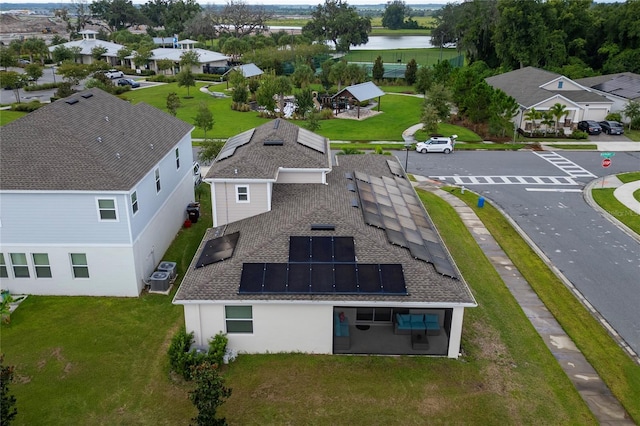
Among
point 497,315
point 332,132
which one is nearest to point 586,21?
point 332,132

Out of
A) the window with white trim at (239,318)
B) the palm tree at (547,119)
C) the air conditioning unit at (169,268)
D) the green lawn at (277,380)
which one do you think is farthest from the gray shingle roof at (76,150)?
the palm tree at (547,119)

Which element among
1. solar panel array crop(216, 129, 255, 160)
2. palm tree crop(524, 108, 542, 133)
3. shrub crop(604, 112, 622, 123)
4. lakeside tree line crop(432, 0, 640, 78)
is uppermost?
lakeside tree line crop(432, 0, 640, 78)

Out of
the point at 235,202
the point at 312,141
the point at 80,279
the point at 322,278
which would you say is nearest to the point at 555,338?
the point at 322,278

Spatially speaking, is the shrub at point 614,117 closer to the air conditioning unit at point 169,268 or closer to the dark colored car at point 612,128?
the dark colored car at point 612,128

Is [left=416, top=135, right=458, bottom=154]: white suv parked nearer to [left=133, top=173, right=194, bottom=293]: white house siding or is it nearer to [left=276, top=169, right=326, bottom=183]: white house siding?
[left=133, top=173, right=194, bottom=293]: white house siding

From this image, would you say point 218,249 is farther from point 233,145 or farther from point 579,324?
point 579,324

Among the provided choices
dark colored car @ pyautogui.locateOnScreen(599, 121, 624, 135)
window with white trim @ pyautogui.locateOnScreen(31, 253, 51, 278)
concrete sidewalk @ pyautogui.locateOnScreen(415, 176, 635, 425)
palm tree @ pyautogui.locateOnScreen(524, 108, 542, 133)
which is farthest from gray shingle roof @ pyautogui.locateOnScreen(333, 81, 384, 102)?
window with white trim @ pyautogui.locateOnScreen(31, 253, 51, 278)

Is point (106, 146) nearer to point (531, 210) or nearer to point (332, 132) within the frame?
point (531, 210)
